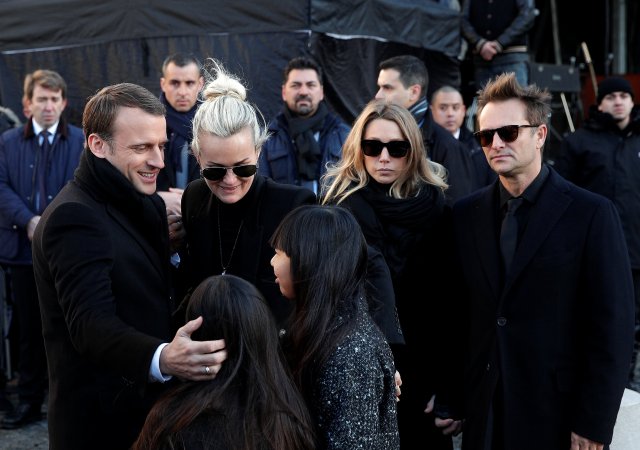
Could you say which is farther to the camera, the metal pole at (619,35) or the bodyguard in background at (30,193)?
the metal pole at (619,35)

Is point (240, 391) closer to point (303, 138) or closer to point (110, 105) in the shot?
point (110, 105)

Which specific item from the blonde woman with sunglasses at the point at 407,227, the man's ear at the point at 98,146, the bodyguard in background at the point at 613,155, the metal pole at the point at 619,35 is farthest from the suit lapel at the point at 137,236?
the metal pole at the point at 619,35

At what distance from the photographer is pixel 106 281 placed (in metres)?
2.60

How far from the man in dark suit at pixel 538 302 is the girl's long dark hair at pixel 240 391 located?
4.00ft

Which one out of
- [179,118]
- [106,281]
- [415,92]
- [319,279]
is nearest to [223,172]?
[106,281]

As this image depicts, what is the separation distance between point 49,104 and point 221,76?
296cm

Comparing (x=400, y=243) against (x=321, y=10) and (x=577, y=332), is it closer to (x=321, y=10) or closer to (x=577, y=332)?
(x=577, y=332)

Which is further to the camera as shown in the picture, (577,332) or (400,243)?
(400,243)

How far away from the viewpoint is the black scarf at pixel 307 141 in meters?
5.61

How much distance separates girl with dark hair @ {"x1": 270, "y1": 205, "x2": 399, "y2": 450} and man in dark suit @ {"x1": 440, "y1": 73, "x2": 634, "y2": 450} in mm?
931

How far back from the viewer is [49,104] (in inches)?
233

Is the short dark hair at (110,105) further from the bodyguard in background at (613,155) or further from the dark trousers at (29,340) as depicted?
the bodyguard in background at (613,155)

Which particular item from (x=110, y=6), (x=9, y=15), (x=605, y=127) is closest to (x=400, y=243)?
(x=605, y=127)

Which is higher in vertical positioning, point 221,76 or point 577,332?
point 221,76
